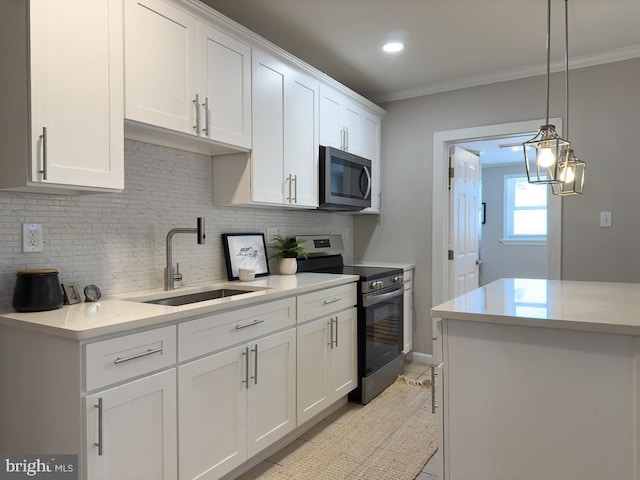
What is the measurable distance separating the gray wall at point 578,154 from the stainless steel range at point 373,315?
0.56 meters

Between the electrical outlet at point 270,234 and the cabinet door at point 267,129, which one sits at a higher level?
the cabinet door at point 267,129

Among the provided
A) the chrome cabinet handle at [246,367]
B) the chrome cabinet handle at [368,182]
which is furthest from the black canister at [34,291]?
the chrome cabinet handle at [368,182]

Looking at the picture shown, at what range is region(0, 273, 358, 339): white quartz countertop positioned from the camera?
1.45 meters

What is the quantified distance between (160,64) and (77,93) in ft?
1.43

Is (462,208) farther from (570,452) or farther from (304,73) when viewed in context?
(570,452)

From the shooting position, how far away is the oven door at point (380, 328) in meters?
3.10

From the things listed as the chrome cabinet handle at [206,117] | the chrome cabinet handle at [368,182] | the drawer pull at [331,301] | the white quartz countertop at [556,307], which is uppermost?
the chrome cabinet handle at [206,117]

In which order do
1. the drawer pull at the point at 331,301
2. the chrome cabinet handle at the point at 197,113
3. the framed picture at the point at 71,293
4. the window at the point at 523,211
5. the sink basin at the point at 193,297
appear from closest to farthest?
the framed picture at the point at 71,293 < the chrome cabinet handle at the point at 197,113 < the sink basin at the point at 193,297 < the drawer pull at the point at 331,301 < the window at the point at 523,211

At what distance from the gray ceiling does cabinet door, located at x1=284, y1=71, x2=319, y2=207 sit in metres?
0.33

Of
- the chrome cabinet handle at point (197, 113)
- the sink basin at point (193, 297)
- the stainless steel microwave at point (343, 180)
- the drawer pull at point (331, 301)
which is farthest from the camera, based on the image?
the stainless steel microwave at point (343, 180)

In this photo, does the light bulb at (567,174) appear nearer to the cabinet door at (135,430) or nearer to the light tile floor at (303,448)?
the light tile floor at (303,448)

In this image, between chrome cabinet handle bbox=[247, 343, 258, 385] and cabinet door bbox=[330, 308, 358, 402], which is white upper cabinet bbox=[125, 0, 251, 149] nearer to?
chrome cabinet handle bbox=[247, 343, 258, 385]

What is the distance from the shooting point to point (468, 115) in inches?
148
